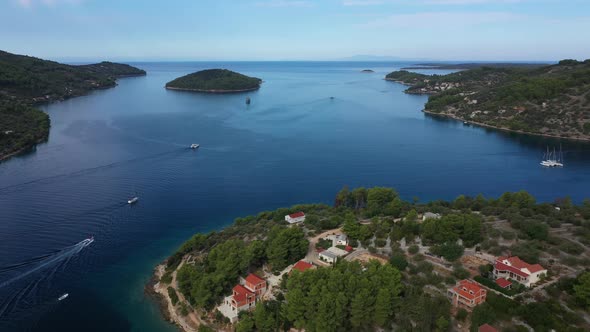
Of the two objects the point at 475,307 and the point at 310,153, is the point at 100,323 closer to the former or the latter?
the point at 475,307

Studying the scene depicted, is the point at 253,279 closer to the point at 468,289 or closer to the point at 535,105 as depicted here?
the point at 468,289

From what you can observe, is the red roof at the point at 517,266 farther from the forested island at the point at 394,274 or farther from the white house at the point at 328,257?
the white house at the point at 328,257

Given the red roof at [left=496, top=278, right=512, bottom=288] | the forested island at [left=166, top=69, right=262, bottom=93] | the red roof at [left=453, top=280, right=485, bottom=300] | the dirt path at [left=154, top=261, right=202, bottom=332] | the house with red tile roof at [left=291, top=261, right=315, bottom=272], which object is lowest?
the dirt path at [left=154, top=261, right=202, bottom=332]

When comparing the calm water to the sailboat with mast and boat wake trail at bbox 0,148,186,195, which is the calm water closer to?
boat wake trail at bbox 0,148,186,195

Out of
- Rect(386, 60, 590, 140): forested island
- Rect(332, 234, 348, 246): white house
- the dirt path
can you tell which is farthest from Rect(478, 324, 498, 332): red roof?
Rect(386, 60, 590, 140): forested island

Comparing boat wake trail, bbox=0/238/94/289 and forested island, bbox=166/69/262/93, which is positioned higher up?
forested island, bbox=166/69/262/93

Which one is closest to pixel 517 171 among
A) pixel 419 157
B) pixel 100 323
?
pixel 419 157

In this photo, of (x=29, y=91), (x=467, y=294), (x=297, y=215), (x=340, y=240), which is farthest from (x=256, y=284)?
(x=29, y=91)
